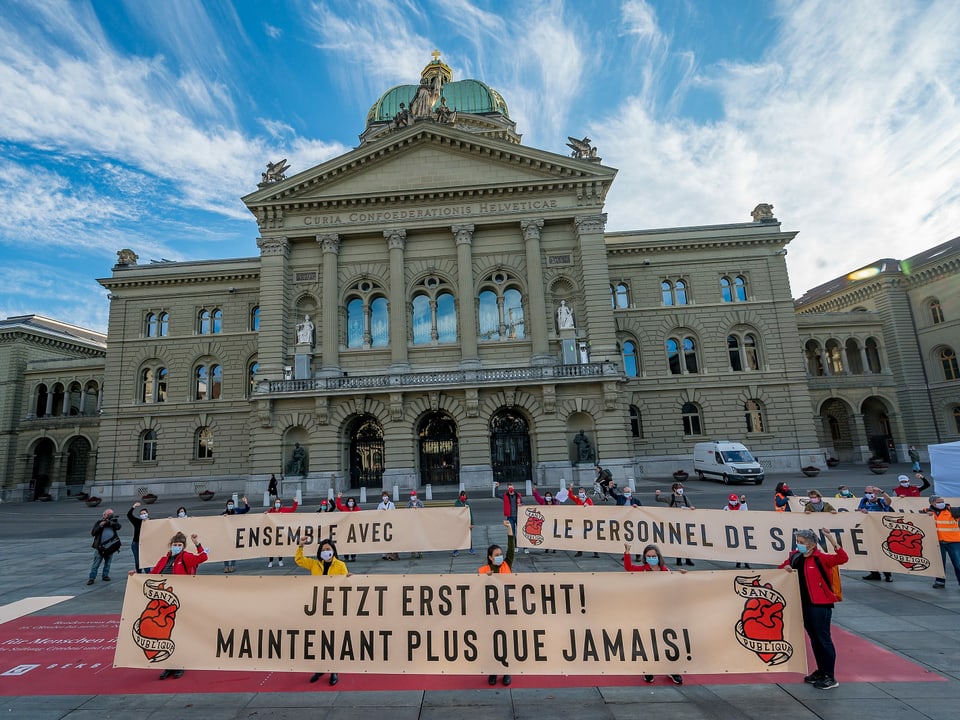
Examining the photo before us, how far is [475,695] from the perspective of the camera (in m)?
6.89

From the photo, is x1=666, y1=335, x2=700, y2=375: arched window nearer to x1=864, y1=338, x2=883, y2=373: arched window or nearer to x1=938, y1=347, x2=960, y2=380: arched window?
x1=864, y1=338, x2=883, y2=373: arched window

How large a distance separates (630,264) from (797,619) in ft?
125

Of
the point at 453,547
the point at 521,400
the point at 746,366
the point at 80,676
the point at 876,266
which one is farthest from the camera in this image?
the point at 876,266

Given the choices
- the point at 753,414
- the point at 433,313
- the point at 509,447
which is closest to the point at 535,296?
the point at 433,313

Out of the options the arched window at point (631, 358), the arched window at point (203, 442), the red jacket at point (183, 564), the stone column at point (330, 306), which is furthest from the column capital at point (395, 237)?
the red jacket at point (183, 564)

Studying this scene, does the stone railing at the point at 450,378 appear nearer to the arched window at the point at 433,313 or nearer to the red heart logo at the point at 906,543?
the arched window at the point at 433,313

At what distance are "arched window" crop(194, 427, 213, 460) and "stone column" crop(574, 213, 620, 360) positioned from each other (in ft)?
101

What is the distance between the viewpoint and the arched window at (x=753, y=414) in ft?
131

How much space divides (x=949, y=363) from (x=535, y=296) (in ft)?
127

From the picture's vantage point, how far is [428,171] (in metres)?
37.0

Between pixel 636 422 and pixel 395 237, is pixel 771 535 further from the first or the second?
pixel 395 237

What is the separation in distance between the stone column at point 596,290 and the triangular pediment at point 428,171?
10.6ft

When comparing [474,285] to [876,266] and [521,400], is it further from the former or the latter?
[876,266]

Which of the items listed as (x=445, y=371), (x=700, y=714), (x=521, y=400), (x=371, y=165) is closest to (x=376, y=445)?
(x=445, y=371)
